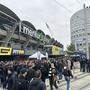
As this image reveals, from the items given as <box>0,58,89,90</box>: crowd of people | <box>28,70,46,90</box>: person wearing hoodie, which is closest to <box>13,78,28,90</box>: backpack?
<box>0,58,89,90</box>: crowd of people

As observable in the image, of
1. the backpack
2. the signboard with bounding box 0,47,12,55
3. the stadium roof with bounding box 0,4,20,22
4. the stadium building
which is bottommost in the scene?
the backpack

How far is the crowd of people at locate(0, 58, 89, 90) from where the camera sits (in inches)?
398

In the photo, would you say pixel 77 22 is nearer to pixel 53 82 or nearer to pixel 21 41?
pixel 21 41

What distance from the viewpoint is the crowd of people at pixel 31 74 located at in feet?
33.2

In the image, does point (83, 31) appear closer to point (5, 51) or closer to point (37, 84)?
point (5, 51)

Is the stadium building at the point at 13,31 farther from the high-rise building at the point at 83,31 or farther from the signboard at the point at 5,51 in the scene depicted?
the signboard at the point at 5,51

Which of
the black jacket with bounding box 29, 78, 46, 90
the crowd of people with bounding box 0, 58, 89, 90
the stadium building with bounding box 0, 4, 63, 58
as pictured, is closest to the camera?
the black jacket with bounding box 29, 78, 46, 90

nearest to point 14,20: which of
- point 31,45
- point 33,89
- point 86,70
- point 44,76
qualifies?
point 31,45

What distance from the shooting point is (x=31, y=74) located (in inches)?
589

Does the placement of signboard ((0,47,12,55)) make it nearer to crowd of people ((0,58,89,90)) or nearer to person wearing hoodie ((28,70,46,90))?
crowd of people ((0,58,89,90))

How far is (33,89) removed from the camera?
10.1 meters

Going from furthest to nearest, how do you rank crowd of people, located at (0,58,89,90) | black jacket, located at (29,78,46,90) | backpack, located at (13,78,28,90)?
1. backpack, located at (13,78,28,90)
2. crowd of people, located at (0,58,89,90)
3. black jacket, located at (29,78,46,90)

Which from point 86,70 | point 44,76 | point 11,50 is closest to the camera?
point 44,76

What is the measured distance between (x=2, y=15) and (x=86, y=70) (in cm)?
1542
